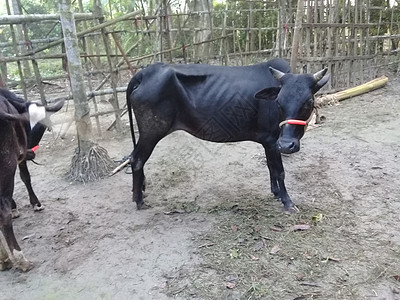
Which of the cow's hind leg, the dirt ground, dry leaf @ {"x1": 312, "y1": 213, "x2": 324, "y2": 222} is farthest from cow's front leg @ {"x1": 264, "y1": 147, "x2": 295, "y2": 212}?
the cow's hind leg

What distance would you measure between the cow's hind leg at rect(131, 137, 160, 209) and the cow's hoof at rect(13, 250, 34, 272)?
1.27 metres

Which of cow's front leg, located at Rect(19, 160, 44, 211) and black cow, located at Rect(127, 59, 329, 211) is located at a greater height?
black cow, located at Rect(127, 59, 329, 211)

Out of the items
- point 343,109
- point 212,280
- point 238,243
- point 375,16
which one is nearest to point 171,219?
point 238,243

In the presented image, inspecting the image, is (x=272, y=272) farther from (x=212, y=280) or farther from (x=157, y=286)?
(x=157, y=286)

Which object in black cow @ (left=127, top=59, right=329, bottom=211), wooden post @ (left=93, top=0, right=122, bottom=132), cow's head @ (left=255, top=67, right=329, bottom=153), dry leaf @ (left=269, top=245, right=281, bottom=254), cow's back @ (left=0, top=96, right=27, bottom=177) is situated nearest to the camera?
cow's back @ (left=0, top=96, right=27, bottom=177)

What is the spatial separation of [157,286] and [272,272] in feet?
2.98

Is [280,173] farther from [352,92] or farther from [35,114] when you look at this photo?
[352,92]

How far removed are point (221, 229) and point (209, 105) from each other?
1264mm

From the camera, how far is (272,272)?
115 inches

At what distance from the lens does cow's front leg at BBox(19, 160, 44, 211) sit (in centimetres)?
396

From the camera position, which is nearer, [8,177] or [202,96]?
[8,177]

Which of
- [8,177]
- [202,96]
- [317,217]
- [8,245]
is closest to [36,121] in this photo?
[8,177]

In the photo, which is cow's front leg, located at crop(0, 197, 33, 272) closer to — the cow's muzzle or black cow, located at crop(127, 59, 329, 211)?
black cow, located at crop(127, 59, 329, 211)

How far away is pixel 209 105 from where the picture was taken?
3840 millimetres
